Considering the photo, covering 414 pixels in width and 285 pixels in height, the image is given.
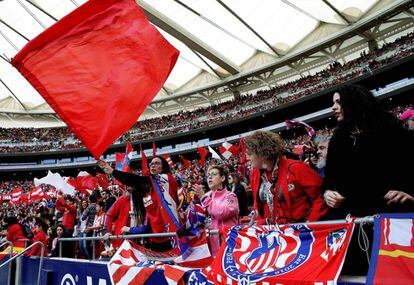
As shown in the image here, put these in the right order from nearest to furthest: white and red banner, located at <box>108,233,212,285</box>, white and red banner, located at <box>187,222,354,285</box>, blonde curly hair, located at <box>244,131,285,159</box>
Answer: white and red banner, located at <box>187,222,354,285</box> → white and red banner, located at <box>108,233,212,285</box> → blonde curly hair, located at <box>244,131,285,159</box>

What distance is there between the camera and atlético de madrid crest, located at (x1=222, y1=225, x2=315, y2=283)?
2.64 meters

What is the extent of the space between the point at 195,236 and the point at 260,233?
0.91 metres

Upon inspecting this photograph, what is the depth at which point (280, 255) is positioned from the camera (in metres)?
2.74

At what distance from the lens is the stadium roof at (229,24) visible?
27797 millimetres

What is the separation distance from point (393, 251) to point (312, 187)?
1092 mm

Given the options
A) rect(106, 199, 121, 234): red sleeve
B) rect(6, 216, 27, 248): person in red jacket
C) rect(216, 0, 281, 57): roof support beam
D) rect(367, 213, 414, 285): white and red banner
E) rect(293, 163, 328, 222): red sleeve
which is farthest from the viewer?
rect(216, 0, 281, 57): roof support beam

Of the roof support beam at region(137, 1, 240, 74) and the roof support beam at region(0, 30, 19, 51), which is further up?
the roof support beam at region(0, 30, 19, 51)

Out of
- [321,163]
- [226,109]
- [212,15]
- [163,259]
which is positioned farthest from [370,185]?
[226,109]

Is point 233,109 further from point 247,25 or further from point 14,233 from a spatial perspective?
point 14,233

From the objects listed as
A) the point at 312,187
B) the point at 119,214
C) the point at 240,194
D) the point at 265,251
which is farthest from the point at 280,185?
the point at 119,214

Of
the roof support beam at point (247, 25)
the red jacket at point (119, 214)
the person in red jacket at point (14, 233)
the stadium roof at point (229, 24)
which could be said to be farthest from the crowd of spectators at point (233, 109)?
the red jacket at point (119, 214)

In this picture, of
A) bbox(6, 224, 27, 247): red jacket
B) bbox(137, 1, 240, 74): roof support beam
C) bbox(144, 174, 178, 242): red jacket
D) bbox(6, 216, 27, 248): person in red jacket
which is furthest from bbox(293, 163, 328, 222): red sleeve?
bbox(137, 1, 240, 74): roof support beam

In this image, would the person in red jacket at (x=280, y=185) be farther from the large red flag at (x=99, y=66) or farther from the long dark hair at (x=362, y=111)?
the large red flag at (x=99, y=66)

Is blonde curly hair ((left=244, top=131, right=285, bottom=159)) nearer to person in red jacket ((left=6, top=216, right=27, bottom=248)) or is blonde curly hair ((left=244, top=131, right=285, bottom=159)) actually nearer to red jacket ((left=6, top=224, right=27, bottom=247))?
person in red jacket ((left=6, top=216, right=27, bottom=248))
